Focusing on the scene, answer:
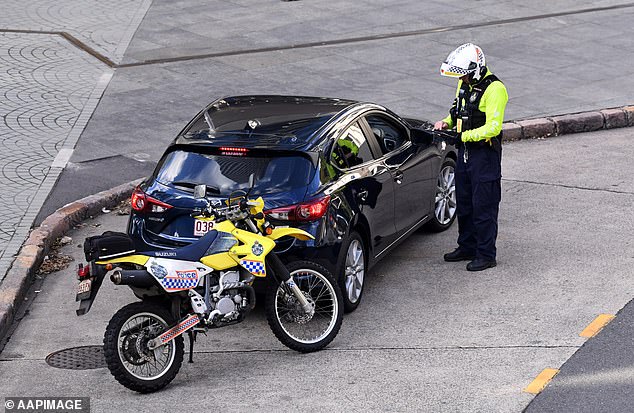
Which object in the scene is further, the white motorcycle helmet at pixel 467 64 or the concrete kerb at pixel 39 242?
the white motorcycle helmet at pixel 467 64

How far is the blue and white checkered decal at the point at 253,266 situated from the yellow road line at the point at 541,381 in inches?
83.0

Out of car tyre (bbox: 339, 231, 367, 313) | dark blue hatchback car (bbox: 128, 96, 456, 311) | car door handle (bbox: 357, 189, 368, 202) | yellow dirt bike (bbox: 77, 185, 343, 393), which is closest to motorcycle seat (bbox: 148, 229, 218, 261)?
yellow dirt bike (bbox: 77, 185, 343, 393)

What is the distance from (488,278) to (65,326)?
376cm

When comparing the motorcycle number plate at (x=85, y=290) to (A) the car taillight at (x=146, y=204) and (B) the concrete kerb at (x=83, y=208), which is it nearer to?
(A) the car taillight at (x=146, y=204)

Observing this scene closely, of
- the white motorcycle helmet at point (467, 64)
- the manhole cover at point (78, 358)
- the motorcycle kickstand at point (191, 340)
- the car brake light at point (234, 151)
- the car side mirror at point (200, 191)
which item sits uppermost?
the white motorcycle helmet at point (467, 64)

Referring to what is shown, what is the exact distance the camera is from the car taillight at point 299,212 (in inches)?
346

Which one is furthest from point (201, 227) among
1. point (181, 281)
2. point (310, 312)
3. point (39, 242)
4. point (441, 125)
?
point (441, 125)

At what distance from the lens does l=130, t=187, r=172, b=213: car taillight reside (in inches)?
356

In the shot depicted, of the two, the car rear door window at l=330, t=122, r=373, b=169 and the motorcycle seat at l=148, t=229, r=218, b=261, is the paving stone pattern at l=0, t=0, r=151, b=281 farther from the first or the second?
the car rear door window at l=330, t=122, r=373, b=169

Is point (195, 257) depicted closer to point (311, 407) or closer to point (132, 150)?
point (311, 407)

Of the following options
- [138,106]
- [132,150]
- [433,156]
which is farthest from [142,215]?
[138,106]

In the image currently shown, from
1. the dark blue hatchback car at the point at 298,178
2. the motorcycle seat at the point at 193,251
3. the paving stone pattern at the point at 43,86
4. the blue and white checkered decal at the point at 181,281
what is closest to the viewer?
the blue and white checkered decal at the point at 181,281

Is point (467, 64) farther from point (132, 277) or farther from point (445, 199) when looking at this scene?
point (132, 277)

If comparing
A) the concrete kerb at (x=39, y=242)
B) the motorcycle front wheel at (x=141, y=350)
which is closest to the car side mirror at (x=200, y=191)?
the motorcycle front wheel at (x=141, y=350)
